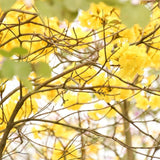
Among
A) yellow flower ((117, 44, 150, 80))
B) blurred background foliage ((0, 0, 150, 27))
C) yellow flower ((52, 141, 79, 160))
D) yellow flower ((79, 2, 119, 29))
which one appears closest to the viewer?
blurred background foliage ((0, 0, 150, 27))

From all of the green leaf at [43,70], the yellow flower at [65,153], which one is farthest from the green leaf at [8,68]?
the yellow flower at [65,153]

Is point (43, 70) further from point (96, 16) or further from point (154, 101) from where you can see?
point (154, 101)

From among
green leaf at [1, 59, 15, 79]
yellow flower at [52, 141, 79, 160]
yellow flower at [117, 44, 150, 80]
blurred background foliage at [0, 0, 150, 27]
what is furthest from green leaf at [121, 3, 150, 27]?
yellow flower at [52, 141, 79, 160]

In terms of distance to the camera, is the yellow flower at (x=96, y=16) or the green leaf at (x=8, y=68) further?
the yellow flower at (x=96, y=16)

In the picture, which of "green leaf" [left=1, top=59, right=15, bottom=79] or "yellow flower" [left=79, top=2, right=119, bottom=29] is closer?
"green leaf" [left=1, top=59, right=15, bottom=79]

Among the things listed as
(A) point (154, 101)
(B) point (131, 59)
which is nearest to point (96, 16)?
(B) point (131, 59)

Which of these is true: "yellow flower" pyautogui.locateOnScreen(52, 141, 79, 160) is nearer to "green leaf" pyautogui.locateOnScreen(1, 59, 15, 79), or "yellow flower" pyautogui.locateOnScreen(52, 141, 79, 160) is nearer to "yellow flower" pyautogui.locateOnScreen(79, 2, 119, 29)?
"yellow flower" pyautogui.locateOnScreen(79, 2, 119, 29)

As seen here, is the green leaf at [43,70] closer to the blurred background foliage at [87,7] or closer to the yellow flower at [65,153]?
the blurred background foliage at [87,7]

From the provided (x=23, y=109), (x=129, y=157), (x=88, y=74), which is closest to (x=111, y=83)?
(x=88, y=74)

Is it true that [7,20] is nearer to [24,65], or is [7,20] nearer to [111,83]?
[111,83]

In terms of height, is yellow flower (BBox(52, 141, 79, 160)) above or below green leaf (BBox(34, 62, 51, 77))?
above

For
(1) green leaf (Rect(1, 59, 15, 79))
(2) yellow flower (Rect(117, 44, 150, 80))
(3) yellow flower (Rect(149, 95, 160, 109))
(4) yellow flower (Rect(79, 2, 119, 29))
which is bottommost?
(1) green leaf (Rect(1, 59, 15, 79))

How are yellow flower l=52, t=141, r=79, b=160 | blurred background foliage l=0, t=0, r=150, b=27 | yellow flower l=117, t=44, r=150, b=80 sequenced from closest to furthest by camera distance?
blurred background foliage l=0, t=0, r=150, b=27 < yellow flower l=117, t=44, r=150, b=80 < yellow flower l=52, t=141, r=79, b=160

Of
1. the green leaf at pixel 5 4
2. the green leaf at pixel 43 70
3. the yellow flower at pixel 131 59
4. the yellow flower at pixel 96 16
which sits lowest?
the green leaf at pixel 43 70
